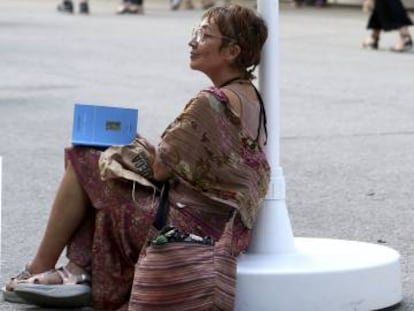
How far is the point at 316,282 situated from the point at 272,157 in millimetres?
518

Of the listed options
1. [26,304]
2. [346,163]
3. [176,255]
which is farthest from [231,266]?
[346,163]

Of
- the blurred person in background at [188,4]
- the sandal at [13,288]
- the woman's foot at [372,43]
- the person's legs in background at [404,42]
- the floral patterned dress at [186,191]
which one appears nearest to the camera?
the floral patterned dress at [186,191]

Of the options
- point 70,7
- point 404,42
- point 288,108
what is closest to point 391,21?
point 404,42

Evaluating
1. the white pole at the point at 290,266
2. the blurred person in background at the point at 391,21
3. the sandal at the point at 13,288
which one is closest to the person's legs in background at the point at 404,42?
the blurred person in background at the point at 391,21

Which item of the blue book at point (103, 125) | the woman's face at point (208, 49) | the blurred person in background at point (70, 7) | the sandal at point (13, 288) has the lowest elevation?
the blurred person in background at point (70, 7)

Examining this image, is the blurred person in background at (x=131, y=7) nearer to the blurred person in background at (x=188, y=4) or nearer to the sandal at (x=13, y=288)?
the blurred person in background at (x=188, y=4)

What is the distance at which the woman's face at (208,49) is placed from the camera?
450 centimetres

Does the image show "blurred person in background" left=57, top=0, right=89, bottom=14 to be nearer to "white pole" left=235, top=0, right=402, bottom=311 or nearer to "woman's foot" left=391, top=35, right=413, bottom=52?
"woman's foot" left=391, top=35, right=413, bottom=52

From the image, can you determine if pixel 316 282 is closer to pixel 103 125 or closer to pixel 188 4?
pixel 103 125

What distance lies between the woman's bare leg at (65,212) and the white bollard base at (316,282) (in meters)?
0.60

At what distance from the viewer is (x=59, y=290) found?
453 centimetres

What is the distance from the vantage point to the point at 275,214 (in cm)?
469

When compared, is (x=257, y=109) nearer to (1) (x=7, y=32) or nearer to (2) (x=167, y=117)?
(2) (x=167, y=117)

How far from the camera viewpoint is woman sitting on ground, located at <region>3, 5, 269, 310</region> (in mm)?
4371
